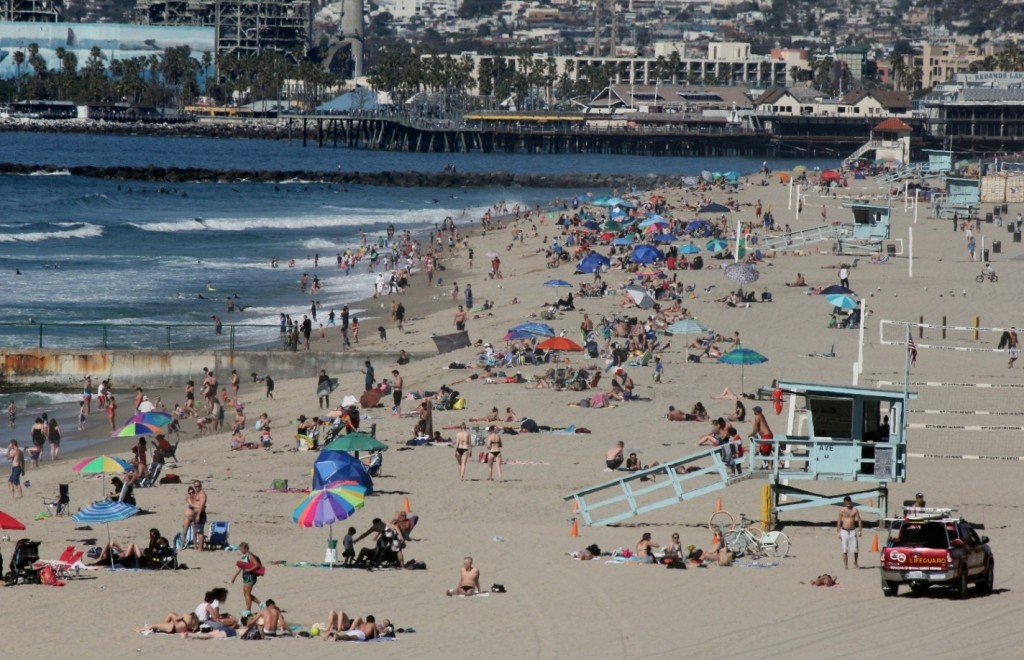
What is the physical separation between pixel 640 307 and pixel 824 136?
11786 centimetres

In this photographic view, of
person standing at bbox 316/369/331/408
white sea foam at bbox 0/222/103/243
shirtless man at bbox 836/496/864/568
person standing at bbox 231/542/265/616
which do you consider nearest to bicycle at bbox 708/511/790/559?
shirtless man at bbox 836/496/864/568

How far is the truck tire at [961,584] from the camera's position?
48.5ft

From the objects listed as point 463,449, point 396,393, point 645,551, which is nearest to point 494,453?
point 463,449

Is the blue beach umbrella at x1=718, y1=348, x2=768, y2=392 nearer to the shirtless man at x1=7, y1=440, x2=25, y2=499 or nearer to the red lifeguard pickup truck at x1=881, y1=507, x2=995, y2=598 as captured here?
the red lifeguard pickup truck at x1=881, y1=507, x2=995, y2=598

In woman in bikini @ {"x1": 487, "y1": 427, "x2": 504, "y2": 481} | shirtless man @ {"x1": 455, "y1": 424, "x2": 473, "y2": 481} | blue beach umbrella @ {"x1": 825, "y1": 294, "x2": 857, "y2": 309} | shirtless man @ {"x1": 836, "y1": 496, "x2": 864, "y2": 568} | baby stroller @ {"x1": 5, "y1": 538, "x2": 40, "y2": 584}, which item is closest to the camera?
baby stroller @ {"x1": 5, "y1": 538, "x2": 40, "y2": 584}

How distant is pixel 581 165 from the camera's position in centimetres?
12888

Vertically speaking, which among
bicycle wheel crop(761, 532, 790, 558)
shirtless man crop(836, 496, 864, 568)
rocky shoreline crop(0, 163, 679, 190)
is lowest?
rocky shoreline crop(0, 163, 679, 190)

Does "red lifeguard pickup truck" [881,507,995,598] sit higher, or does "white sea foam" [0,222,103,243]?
"red lifeguard pickup truck" [881,507,995,598]

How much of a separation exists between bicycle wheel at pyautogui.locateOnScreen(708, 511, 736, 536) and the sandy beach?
9.0 inches

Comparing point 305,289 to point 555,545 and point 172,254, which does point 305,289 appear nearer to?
point 172,254

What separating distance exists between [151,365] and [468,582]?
16.9 m

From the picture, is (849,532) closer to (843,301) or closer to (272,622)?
(272,622)

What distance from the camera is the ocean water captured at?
35.9 meters

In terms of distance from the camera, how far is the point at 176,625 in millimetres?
14047
